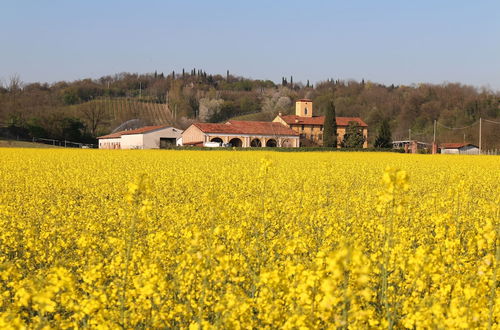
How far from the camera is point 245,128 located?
71875 millimetres

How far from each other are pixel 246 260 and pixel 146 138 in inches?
2459

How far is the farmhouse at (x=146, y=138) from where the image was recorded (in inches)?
2650

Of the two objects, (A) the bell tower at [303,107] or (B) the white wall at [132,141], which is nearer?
(B) the white wall at [132,141]

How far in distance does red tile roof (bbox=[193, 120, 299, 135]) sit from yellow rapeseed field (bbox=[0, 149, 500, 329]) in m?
53.0

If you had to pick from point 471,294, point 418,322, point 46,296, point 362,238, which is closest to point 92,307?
point 46,296

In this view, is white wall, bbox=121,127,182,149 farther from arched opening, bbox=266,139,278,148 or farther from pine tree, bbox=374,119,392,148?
pine tree, bbox=374,119,392,148

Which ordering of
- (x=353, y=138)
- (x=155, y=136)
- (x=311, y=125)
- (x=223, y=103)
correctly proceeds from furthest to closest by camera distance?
(x=223, y=103) → (x=311, y=125) → (x=353, y=138) → (x=155, y=136)

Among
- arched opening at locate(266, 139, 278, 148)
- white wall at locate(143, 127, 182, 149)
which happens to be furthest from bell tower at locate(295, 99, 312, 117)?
white wall at locate(143, 127, 182, 149)

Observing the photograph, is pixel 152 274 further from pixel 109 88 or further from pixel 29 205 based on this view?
pixel 109 88

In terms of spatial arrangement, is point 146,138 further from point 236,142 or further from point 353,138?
point 353,138

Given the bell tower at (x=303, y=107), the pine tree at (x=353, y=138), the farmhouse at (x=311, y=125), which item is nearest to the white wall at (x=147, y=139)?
the pine tree at (x=353, y=138)

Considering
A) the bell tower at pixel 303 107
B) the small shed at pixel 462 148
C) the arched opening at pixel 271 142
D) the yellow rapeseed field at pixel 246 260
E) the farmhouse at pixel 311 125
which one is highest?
the bell tower at pixel 303 107

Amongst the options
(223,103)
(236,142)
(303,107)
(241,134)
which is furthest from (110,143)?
(223,103)

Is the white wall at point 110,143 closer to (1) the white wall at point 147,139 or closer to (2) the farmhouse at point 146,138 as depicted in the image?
(2) the farmhouse at point 146,138
